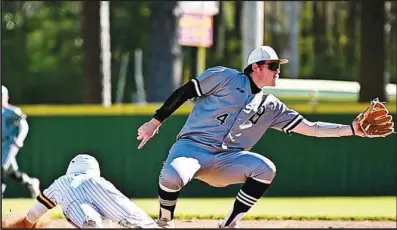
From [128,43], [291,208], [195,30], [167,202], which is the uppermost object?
[167,202]

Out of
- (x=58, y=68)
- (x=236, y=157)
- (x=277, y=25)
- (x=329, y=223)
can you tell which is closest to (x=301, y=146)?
(x=329, y=223)

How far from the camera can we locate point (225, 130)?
341 inches

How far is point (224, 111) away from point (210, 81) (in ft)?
0.84

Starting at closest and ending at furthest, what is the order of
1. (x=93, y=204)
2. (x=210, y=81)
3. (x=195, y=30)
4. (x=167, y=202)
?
(x=93, y=204) < (x=167, y=202) < (x=210, y=81) < (x=195, y=30)

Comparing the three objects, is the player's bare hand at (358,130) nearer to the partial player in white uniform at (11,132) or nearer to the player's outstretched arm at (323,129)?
the player's outstretched arm at (323,129)

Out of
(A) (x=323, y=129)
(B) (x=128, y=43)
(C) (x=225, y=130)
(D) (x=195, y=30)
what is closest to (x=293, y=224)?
(A) (x=323, y=129)

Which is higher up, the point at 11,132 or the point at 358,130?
the point at 358,130

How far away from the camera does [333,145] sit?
17547mm

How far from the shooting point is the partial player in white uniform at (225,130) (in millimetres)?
8539

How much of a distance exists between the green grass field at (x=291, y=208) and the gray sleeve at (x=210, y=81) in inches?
139

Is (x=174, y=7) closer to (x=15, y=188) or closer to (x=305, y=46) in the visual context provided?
(x=15, y=188)

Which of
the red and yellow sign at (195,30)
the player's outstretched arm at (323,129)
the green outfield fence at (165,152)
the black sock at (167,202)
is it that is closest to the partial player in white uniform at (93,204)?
the black sock at (167,202)

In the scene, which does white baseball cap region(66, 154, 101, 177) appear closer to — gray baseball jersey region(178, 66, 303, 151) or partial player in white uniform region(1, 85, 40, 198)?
gray baseball jersey region(178, 66, 303, 151)

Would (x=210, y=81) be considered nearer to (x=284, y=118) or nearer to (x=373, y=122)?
(x=284, y=118)
